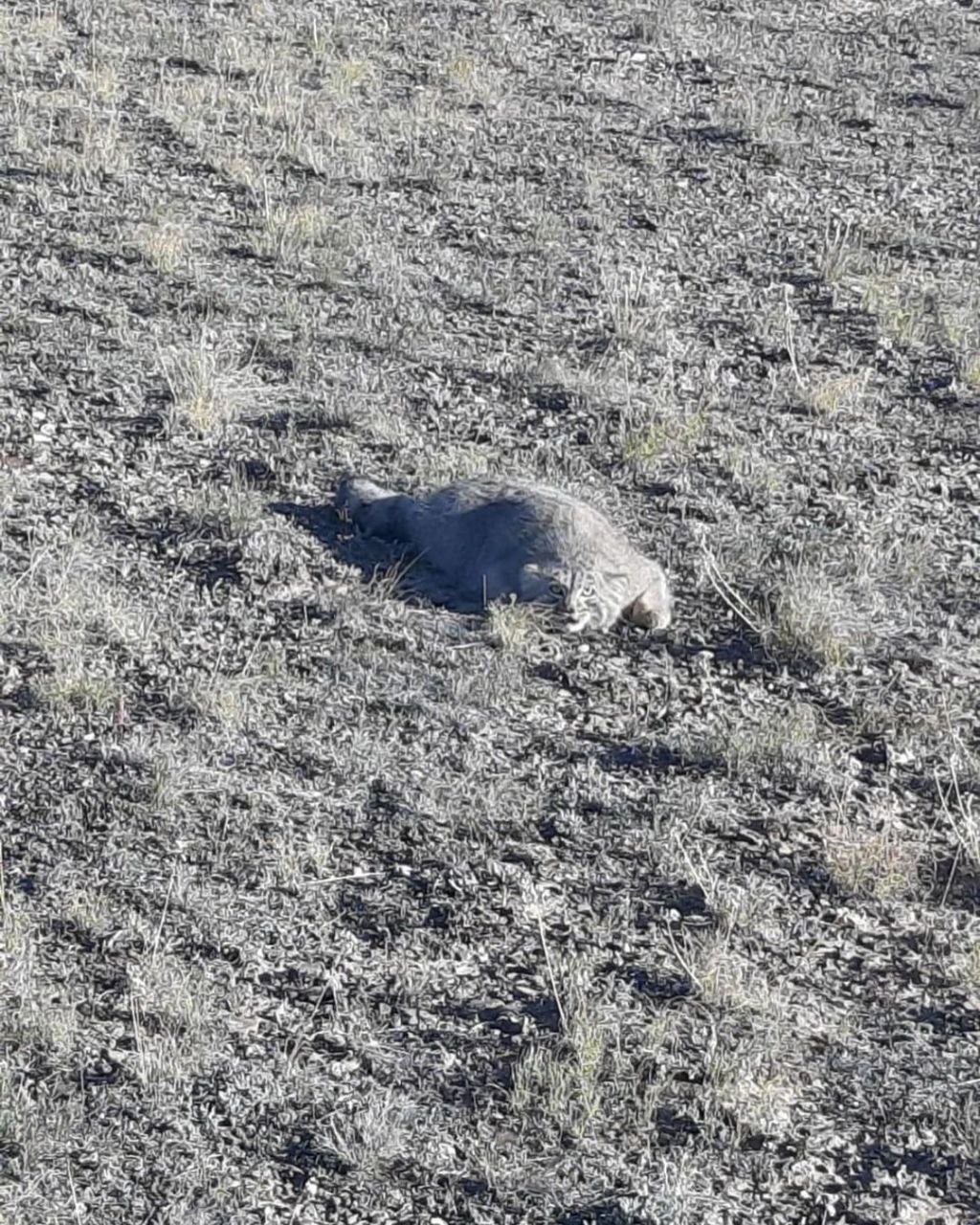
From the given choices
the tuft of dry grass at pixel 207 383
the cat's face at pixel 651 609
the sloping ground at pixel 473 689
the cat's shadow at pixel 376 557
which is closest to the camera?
the sloping ground at pixel 473 689

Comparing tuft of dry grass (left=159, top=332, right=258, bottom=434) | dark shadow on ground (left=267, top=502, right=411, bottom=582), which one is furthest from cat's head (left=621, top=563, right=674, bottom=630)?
tuft of dry grass (left=159, top=332, right=258, bottom=434)

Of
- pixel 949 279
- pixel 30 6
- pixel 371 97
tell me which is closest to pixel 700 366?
pixel 949 279

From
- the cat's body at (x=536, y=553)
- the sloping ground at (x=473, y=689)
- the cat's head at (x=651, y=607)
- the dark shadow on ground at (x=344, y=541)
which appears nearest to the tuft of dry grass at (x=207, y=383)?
the sloping ground at (x=473, y=689)

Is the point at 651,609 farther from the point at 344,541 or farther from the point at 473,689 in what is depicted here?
the point at 344,541

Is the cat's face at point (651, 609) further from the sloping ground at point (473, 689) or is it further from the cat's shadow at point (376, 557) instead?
the cat's shadow at point (376, 557)

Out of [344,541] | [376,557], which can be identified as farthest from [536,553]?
[344,541]

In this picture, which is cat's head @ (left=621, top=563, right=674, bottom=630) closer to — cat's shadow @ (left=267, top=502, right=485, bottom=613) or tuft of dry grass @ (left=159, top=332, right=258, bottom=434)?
cat's shadow @ (left=267, top=502, right=485, bottom=613)

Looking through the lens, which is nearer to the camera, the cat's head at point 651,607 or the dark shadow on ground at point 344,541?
the cat's head at point 651,607

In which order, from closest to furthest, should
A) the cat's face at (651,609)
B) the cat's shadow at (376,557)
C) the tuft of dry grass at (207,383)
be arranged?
1. the cat's face at (651,609)
2. the cat's shadow at (376,557)
3. the tuft of dry grass at (207,383)
